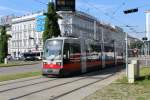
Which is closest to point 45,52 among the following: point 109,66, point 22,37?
point 109,66

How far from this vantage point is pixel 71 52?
28.2 metres

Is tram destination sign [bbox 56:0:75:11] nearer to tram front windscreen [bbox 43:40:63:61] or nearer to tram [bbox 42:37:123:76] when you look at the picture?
tram [bbox 42:37:123:76]

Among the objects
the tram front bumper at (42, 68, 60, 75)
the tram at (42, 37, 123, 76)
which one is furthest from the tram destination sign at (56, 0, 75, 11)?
the tram front bumper at (42, 68, 60, 75)

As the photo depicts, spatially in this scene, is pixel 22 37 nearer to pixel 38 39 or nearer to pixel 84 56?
pixel 38 39

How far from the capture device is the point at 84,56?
104 ft

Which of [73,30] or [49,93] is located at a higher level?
[73,30]

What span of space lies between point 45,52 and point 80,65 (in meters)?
3.66

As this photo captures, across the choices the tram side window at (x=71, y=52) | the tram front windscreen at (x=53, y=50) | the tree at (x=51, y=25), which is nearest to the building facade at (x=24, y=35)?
the tree at (x=51, y=25)

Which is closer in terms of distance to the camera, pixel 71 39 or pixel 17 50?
pixel 71 39

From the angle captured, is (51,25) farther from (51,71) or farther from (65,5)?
(51,71)

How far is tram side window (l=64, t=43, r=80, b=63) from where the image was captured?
1082 inches

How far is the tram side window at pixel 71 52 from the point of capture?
2749 cm

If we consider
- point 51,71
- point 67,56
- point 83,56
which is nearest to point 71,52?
point 67,56

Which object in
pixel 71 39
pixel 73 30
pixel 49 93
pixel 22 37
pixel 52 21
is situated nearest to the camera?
pixel 49 93
